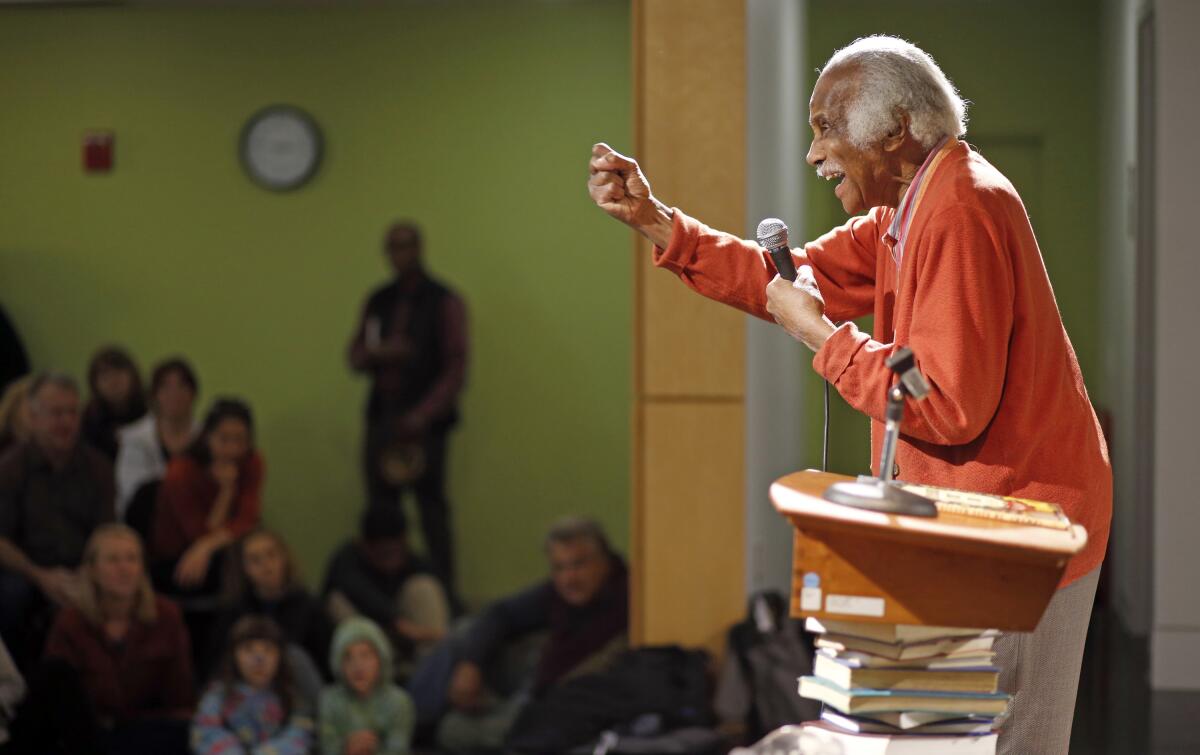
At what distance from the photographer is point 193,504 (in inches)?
195

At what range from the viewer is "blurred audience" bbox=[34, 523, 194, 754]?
Answer: 4.52 m

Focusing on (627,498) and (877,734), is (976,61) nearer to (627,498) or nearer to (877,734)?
(627,498)

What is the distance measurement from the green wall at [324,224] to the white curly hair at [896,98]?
11.7 ft

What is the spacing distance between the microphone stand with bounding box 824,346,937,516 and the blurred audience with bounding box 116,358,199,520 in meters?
3.88

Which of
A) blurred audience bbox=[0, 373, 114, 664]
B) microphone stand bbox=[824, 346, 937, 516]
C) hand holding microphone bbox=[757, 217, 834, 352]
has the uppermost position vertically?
hand holding microphone bbox=[757, 217, 834, 352]

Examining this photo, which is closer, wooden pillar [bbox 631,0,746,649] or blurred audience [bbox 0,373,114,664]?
wooden pillar [bbox 631,0,746,649]

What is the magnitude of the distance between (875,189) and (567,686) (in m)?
2.89

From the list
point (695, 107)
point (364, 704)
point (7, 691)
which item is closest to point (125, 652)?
point (7, 691)

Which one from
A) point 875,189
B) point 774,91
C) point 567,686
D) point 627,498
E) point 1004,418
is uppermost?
point 774,91

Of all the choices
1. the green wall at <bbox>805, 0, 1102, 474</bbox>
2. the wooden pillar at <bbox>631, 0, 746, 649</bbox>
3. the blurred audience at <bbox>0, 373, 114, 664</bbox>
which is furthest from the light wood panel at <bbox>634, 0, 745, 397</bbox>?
the blurred audience at <bbox>0, 373, 114, 664</bbox>

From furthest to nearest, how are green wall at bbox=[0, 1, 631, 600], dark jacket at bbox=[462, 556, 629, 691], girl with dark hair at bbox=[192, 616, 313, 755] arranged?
green wall at bbox=[0, 1, 631, 600]
dark jacket at bbox=[462, 556, 629, 691]
girl with dark hair at bbox=[192, 616, 313, 755]

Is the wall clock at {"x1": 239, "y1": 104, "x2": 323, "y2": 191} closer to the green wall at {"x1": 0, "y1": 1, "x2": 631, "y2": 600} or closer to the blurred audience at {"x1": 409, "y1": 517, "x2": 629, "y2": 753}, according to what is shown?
the green wall at {"x1": 0, "y1": 1, "x2": 631, "y2": 600}

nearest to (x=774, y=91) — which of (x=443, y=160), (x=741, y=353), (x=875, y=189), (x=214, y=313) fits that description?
(x=741, y=353)

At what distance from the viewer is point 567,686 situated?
4461 millimetres
